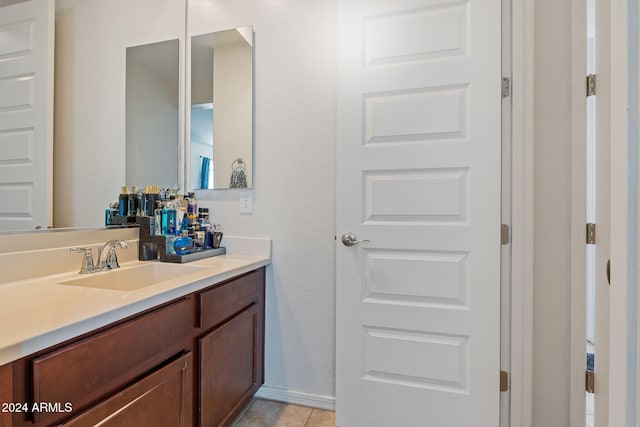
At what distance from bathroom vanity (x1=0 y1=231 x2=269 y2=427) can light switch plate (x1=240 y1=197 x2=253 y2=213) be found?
0.33 meters

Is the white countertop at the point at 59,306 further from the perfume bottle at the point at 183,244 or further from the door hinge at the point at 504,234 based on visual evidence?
the door hinge at the point at 504,234

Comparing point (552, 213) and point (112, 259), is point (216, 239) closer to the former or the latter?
point (112, 259)

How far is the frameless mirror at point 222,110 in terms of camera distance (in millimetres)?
1926

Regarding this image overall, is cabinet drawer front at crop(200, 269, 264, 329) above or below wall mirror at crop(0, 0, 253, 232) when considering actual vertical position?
below

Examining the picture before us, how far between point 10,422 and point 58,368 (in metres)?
0.11

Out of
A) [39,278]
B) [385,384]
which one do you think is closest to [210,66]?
[39,278]

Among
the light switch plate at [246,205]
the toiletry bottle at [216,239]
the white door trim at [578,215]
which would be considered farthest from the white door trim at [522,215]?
the toiletry bottle at [216,239]

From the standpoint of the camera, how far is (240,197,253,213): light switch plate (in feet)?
6.33

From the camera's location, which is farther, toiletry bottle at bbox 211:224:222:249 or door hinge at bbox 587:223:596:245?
toiletry bottle at bbox 211:224:222:249

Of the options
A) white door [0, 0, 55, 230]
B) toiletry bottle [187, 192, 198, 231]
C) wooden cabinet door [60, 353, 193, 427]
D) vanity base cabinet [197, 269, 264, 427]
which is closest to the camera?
wooden cabinet door [60, 353, 193, 427]

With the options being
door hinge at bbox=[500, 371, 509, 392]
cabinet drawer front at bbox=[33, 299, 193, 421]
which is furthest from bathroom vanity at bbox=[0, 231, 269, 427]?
door hinge at bbox=[500, 371, 509, 392]

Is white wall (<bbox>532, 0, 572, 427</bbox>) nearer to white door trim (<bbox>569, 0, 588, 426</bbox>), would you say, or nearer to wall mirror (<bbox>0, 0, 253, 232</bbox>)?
white door trim (<bbox>569, 0, 588, 426</bbox>)

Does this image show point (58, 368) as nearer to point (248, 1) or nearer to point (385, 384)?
point (385, 384)

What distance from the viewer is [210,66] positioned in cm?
197
